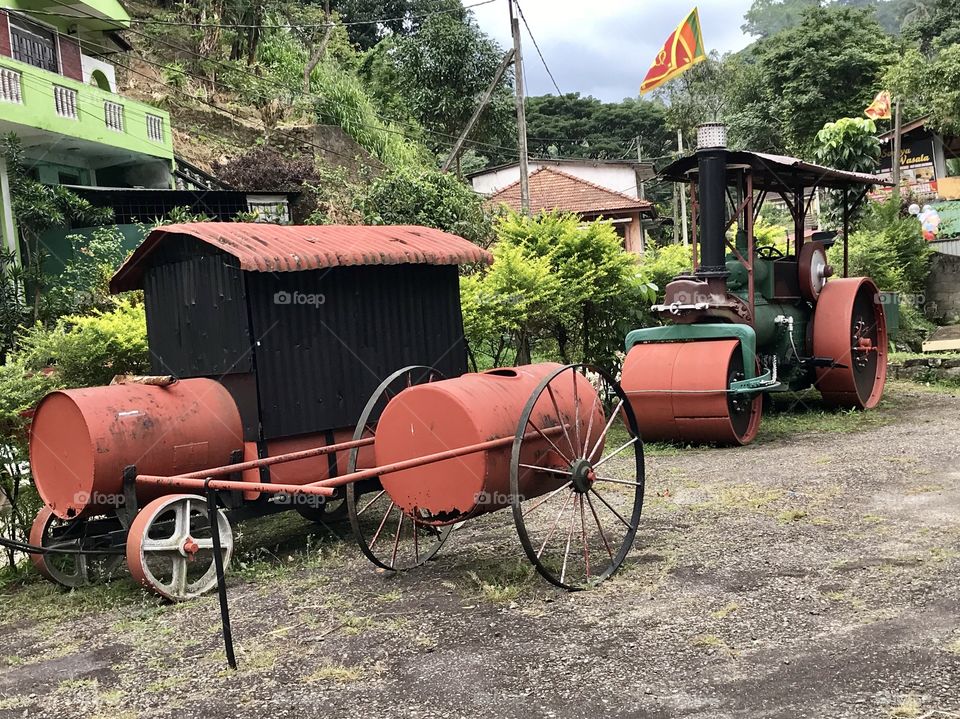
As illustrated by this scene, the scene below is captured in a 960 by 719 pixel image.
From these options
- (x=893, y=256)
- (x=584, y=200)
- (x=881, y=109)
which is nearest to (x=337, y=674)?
(x=893, y=256)

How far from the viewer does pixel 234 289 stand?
693cm

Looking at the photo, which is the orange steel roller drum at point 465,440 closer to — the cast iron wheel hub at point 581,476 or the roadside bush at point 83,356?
the cast iron wheel hub at point 581,476

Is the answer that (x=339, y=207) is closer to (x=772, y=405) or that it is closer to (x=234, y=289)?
(x=772, y=405)

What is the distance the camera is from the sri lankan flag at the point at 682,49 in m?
22.3

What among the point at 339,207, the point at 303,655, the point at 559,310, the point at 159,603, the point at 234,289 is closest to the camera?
the point at 303,655

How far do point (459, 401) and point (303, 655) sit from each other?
170 cm

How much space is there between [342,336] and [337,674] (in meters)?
3.50

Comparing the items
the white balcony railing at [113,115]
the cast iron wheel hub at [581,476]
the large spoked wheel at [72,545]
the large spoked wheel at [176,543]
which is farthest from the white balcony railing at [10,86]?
the cast iron wheel hub at [581,476]

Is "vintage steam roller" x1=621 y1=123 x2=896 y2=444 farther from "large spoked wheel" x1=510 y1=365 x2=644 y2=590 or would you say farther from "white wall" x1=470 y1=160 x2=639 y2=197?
"white wall" x1=470 y1=160 x2=639 y2=197

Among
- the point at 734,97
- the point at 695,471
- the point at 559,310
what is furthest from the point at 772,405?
the point at 734,97

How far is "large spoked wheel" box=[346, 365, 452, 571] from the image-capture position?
6.26 metres

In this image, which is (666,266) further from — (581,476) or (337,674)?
(337,674)

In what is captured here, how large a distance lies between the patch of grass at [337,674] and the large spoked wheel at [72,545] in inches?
104

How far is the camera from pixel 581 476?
5.84m
